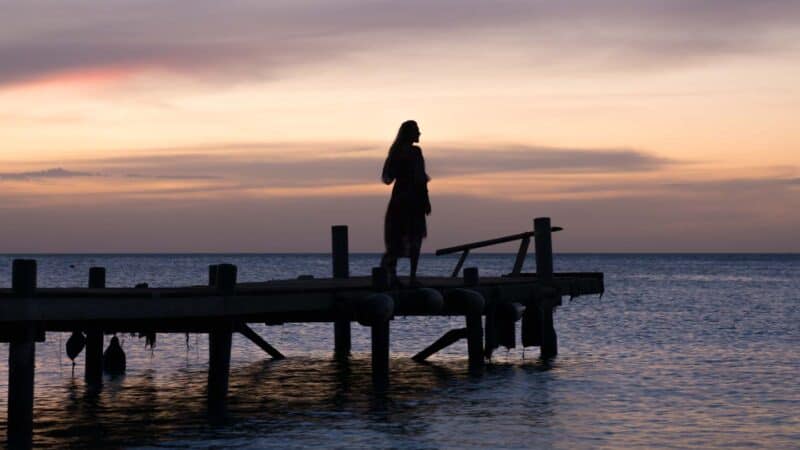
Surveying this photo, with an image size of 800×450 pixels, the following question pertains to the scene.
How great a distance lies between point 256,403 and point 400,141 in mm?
5145

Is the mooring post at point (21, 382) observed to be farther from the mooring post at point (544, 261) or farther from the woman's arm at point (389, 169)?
the mooring post at point (544, 261)

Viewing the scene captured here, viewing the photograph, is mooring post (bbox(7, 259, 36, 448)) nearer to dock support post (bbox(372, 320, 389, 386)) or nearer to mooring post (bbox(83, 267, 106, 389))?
dock support post (bbox(372, 320, 389, 386))

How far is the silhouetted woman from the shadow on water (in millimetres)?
2577

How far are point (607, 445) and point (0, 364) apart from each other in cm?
1521

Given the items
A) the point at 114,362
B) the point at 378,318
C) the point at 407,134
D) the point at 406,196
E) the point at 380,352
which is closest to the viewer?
the point at 407,134

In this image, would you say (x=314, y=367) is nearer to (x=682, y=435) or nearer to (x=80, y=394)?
(x=80, y=394)

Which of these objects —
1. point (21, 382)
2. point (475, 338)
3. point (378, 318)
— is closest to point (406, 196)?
point (378, 318)

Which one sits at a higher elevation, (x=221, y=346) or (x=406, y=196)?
(x=406, y=196)

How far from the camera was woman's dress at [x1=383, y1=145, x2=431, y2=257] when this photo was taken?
17.9m

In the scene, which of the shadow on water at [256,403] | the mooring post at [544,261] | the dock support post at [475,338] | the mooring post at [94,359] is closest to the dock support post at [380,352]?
the shadow on water at [256,403]

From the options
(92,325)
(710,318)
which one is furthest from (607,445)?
(710,318)

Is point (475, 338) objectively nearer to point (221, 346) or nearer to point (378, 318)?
point (378, 318)

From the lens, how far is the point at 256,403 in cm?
1995

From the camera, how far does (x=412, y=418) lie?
18.0 m
